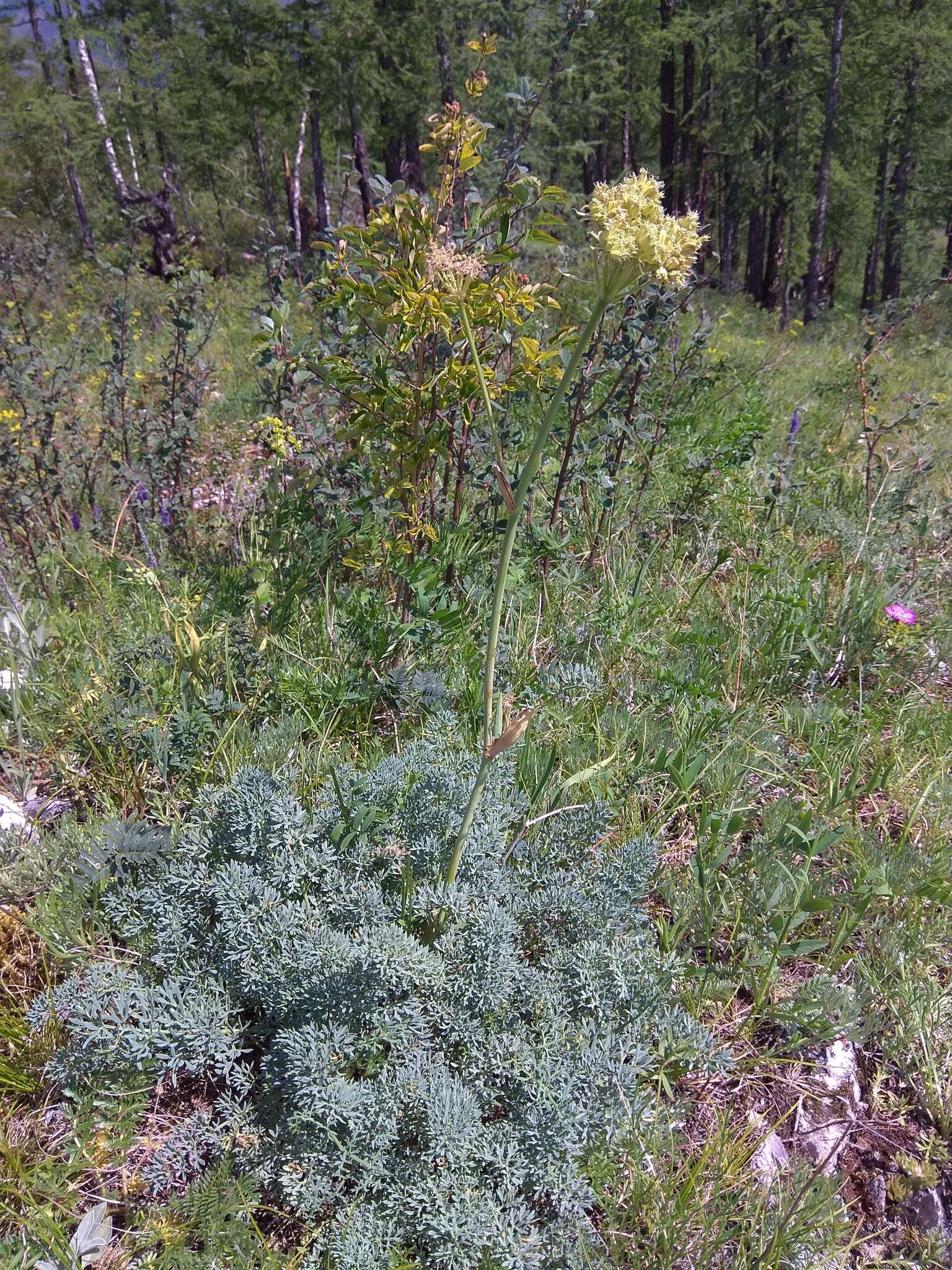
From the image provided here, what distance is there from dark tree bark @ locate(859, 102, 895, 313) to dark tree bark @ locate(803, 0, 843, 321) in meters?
2.91

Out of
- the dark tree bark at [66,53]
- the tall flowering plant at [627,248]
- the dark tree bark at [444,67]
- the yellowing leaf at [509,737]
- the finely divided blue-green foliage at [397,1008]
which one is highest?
the dark tree bark at [66,53]

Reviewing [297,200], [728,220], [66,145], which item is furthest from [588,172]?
[297,200]

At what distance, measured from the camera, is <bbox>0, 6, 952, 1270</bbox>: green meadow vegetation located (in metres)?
1.29

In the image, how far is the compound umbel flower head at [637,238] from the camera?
1068 mm

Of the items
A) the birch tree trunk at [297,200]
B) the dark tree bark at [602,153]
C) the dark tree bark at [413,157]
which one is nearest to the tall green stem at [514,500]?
the birch tree trunk at [297,200]

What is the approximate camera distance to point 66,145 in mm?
16766

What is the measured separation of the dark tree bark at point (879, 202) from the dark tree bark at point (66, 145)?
55.7 ft

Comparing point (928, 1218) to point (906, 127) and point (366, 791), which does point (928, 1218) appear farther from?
point (906, 127)

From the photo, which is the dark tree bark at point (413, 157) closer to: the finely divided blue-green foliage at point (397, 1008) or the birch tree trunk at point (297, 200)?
the birch tree trunk at point (297, 200)

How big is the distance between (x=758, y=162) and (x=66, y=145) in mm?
14787

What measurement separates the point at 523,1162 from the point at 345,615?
1.60 m

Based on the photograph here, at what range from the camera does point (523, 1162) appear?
127cm

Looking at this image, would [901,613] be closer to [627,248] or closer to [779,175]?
[627,248]

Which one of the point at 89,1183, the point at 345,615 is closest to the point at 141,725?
Result: the point at 345,615
